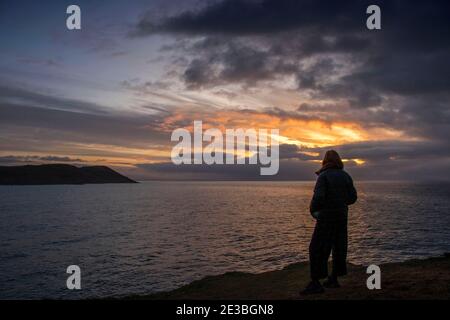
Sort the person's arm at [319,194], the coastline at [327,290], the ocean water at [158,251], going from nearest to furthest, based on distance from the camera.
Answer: the person's arm at [319,194], the coastline at [327,290], the ocean water at [158,251]

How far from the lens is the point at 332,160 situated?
403 inches

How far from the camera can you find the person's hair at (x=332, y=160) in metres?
10.2

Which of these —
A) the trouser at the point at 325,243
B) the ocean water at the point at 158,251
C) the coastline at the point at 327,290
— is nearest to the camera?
the trouser at the point at 325,243

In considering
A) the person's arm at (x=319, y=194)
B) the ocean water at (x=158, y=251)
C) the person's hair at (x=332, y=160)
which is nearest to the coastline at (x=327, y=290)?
the person's arm at (x=319, y=194)

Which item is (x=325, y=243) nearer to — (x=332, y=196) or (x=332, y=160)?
(x=332, y=196)

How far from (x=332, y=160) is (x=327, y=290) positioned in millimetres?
3956

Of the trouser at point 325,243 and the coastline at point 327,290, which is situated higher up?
the trouser at point 325,243

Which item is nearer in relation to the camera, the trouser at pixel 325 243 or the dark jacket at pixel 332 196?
the dark jacket at pixel 332 196

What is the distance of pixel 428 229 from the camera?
160 feet

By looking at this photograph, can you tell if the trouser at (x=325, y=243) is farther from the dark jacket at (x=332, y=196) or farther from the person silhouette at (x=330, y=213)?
the dark jacket at (x=332, y=196)

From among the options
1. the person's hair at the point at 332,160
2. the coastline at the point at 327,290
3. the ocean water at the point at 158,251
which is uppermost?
the person's hair at the point at 332,160
